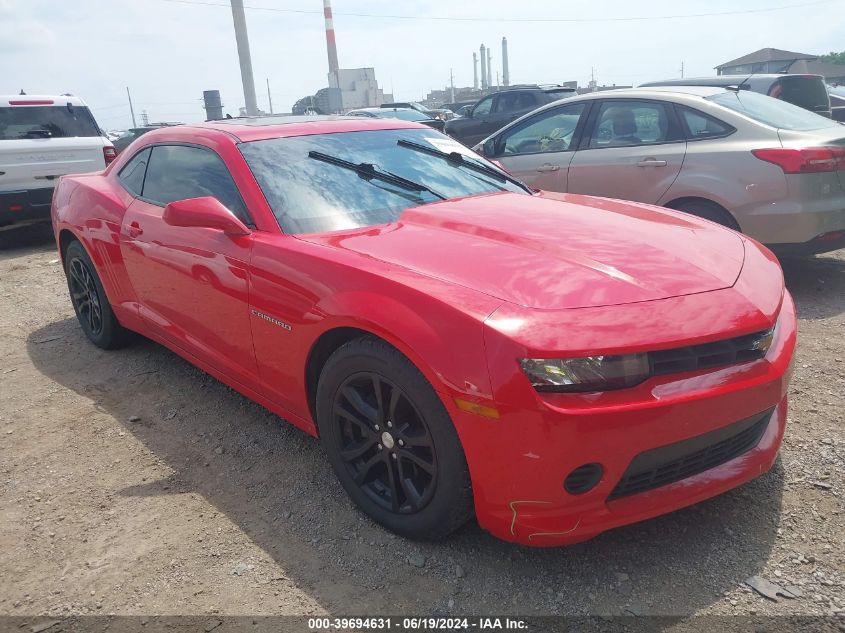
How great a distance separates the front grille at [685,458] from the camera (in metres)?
2.03

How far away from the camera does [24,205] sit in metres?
7.96

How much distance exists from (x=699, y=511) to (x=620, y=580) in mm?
498

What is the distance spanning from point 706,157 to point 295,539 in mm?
4067

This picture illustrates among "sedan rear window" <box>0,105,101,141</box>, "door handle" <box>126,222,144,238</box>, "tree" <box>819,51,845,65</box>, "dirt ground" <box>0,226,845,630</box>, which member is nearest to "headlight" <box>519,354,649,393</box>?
"dirt ground" <box>0,226,845,630</box>

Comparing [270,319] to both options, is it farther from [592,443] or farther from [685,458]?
[685,458]

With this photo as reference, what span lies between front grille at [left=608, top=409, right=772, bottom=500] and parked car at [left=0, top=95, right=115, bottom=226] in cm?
810

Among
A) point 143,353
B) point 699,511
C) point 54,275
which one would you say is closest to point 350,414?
point 699,511

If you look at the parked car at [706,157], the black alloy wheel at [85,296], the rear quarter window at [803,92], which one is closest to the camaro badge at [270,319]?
the black alloy wheel at [85,296]

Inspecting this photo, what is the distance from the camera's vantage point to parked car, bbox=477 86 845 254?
4645 millimetres

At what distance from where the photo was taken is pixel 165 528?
8.64 ft

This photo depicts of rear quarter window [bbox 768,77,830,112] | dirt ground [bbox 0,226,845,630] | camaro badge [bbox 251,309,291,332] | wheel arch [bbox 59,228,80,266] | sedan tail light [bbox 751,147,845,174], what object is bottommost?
dirt ground [bbox 0,226,845,630]

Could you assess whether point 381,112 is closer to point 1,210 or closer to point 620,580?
point 1,210

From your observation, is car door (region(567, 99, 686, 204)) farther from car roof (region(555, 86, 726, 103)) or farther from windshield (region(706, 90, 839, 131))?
windshield (region(706, 90, 839, 131))

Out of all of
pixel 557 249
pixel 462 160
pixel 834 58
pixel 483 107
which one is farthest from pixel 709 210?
pixel 834 58
